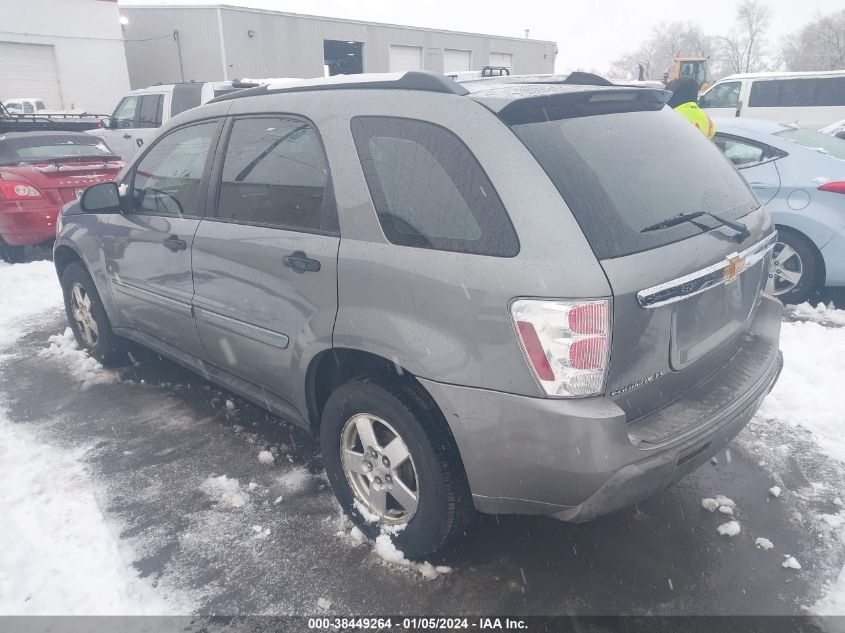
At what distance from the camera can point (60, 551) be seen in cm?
267

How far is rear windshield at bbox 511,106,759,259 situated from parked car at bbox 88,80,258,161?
9944mm

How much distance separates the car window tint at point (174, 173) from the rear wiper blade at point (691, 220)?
90.8 inches

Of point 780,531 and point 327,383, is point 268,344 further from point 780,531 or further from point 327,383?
point 780,531

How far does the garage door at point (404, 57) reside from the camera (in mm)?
32375

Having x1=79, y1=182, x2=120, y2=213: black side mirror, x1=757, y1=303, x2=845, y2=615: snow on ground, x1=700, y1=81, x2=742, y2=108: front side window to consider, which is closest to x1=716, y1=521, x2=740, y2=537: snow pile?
x1=757, y1=303, x2=845, y2=615: snow on ground

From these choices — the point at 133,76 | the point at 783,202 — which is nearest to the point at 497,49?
the point at 133,76

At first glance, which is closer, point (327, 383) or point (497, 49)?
point (327, 383)

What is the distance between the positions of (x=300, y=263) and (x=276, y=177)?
1.66ft

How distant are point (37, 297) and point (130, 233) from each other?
3707 millimetres

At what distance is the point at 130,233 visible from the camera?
12.6 ft

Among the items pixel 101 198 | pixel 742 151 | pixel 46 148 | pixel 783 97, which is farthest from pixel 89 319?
pixel 783 97

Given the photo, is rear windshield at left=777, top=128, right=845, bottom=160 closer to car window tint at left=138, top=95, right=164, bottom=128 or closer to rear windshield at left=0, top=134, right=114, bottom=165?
rear windshield at left=0, top=134, right=114, bottom=165

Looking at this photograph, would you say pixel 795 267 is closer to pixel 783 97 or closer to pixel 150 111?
pixel 150 111

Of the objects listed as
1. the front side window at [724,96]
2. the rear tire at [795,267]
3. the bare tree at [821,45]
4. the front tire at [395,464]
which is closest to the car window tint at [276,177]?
the front tire at [395,464]
